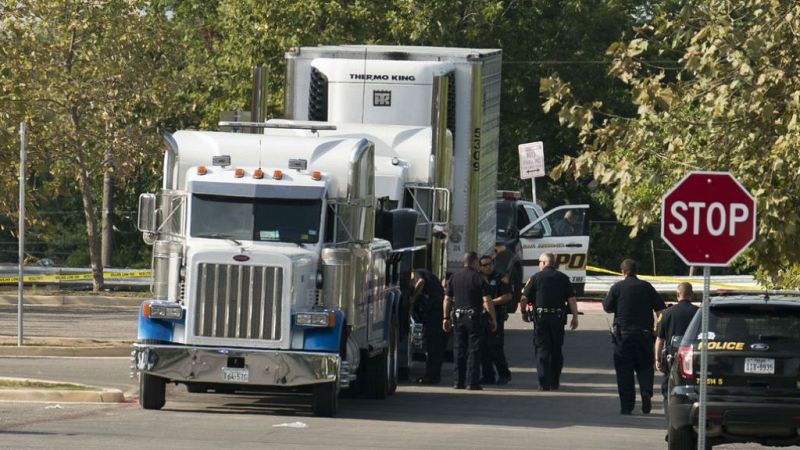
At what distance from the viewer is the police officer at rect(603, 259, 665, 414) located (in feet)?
63.4

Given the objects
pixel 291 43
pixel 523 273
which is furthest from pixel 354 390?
pixel 291 43

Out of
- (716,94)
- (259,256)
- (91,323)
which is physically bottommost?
(91,323)

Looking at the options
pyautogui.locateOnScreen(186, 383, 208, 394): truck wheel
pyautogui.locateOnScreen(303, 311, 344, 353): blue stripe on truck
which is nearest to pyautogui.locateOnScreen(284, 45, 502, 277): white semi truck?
pyautogui.locateOnScreen(186, 383, 208, 394): truck wheel

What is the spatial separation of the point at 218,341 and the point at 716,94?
6.11m

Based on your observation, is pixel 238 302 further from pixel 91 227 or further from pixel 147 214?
pixel 91 227

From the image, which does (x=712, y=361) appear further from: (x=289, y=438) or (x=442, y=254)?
(x=442, y=254)

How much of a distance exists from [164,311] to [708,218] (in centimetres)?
617

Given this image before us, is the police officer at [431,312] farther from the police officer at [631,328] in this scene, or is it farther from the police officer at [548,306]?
the police officer at [631,328]

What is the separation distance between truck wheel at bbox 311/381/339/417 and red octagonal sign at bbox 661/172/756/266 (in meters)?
4.96

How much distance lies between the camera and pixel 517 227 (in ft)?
109

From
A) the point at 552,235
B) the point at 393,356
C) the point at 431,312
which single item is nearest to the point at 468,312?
the point at 431,312

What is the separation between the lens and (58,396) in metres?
18.5

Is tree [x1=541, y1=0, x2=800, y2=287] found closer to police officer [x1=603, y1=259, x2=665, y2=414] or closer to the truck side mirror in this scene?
police officer [x1=603, y1=259, x2=665, y2=414]

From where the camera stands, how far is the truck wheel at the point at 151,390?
58.5 feet
